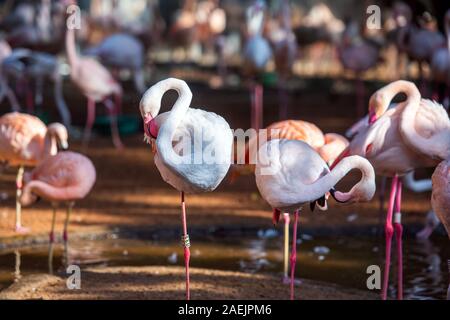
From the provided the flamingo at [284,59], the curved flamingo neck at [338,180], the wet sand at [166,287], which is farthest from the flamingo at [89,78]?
the curved flamingo neck at [338,180]

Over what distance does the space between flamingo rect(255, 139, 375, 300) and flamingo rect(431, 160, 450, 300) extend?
0.34 m

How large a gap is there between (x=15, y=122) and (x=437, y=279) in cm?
352

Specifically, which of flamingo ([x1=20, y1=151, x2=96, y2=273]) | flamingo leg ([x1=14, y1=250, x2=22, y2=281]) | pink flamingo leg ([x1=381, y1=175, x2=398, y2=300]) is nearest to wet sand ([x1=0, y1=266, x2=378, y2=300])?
pink flamingo leg ([x1=381, y1=175, x2=398, y2=300])

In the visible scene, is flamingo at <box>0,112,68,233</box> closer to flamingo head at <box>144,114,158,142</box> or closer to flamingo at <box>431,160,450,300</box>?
flamingo head at <box>144,114,158,142</box>

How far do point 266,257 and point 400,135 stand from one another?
5.39ft

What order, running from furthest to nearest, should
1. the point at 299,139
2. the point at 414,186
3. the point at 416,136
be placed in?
1. the point at 414,186
2. the point at 299,139
3. the point at 416,136

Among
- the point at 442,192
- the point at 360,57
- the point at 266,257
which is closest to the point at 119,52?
the point at 360,57

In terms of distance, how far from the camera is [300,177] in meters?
5.71

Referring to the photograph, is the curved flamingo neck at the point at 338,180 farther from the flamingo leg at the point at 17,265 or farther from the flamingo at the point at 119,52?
the flamingo at the point at 119,52

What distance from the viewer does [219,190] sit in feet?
33.2

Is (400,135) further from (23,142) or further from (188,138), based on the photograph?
(23,142)

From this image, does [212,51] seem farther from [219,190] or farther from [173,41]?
[219,190]

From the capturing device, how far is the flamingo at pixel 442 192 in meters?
5.51
